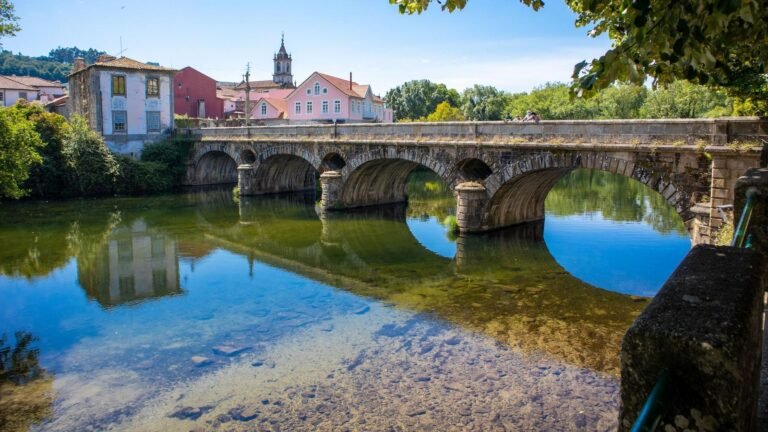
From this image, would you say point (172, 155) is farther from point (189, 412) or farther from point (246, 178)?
point (189, 412)

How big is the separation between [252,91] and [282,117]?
2446 centimetres

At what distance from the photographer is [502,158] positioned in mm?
23125

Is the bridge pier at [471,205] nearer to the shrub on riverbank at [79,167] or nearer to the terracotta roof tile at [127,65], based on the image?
the shrub on riverbank at [79,167]

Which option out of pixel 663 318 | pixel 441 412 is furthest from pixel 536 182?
pixel 663 318

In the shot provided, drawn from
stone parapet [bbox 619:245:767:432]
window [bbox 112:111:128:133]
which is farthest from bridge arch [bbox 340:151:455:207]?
stone parapet [bbox 619:245:767:432]

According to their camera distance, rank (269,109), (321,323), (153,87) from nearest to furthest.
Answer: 1. (321,323)
2. (153,87)
3. (269,109)

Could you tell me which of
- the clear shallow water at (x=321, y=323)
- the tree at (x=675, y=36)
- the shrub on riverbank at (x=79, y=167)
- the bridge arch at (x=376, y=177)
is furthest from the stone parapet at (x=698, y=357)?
the shrub on riverbank at (x=79, y=167)

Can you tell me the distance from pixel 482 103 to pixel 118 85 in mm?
40715

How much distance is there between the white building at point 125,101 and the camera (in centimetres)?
4366

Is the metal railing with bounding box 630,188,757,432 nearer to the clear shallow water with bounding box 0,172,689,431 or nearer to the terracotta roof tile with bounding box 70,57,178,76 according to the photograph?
the clear shallow water with bounding box 0,172,689,431

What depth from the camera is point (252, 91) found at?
8562cm

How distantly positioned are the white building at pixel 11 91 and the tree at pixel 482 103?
161 feet

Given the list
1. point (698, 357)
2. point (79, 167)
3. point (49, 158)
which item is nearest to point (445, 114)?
point (79, 167)

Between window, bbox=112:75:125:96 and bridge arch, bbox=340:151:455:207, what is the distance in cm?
2227
